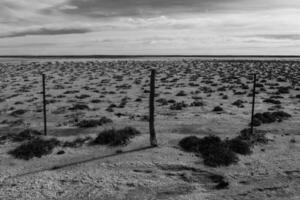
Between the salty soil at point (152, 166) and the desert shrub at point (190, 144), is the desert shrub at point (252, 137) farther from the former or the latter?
the desert shrub at point (190, 144)

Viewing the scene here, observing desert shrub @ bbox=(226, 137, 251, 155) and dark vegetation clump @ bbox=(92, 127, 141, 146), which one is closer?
desert shrub @ bbox=(226, 137, 251, 155)

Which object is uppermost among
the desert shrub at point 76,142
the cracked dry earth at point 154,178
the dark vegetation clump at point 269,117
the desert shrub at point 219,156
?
the dark vegetation clump at point 269,117

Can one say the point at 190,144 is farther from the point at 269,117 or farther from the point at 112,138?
the point at 269,117

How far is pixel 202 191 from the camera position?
6797 millimetres

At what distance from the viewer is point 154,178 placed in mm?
7480

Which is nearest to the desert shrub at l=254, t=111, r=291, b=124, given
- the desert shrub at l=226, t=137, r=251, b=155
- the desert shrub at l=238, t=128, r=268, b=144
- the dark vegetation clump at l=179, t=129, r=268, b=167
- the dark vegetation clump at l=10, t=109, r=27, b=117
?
the desert shrub at l=238, t=128, r=268, b=144

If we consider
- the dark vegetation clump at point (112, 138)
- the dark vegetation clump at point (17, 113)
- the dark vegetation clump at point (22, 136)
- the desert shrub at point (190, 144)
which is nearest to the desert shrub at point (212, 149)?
the desert shrub at point (190, 144)

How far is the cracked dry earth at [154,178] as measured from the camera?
6645 millimetres

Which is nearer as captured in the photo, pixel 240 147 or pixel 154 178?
pixel 154 178

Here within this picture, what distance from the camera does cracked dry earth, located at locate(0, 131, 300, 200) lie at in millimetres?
6645

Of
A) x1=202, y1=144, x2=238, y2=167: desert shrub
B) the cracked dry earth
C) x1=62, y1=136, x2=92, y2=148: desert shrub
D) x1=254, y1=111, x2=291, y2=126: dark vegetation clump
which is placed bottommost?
the cracked dry earth

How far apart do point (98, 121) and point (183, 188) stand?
6.91m

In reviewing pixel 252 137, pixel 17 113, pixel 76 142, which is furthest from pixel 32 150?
pixel 252 137

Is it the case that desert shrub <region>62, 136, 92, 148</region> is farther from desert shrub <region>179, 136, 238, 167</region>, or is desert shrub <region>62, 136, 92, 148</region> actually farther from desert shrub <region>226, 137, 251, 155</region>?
desert shrub <region>226, 137, 251, 155</region>
